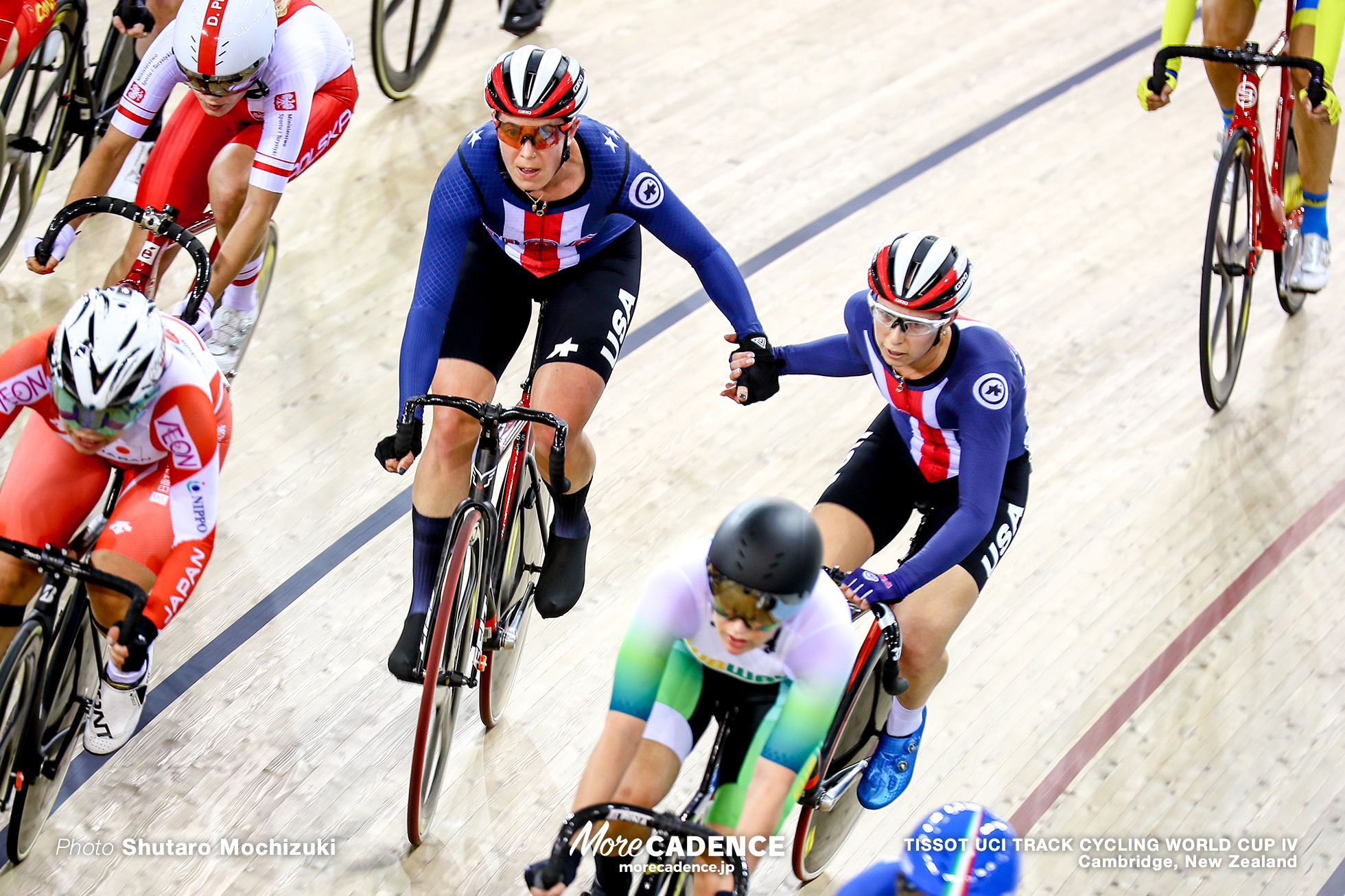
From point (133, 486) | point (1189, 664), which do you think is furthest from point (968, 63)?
point (133, 486)

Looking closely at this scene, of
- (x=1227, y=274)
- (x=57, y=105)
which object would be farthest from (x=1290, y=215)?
(x=57, y=105)

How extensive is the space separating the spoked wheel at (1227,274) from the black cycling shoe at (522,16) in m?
3.38

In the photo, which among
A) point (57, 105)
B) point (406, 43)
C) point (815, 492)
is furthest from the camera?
point (406, 43)

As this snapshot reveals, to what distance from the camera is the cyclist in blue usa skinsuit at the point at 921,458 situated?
2826 mm

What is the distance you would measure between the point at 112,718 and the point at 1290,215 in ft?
13.4

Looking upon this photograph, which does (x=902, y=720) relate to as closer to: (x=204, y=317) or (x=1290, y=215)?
(x=204, y=317)

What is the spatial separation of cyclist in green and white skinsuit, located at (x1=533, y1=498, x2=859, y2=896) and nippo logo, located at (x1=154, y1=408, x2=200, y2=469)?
3.45ft

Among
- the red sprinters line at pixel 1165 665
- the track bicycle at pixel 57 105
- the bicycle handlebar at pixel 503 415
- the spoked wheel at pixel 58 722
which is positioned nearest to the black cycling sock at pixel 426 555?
the bicycle handlebar at pixel 503 415

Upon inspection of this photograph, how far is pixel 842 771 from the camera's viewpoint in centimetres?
299

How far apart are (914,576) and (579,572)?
1.11 metres

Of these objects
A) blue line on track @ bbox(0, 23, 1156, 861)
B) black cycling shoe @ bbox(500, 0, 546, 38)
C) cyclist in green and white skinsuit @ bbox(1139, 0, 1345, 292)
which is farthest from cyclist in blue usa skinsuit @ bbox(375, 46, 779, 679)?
black cycling shoe @ bbox(500, 0, 546, 38)

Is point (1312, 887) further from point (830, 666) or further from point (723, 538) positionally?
point (723, 538)

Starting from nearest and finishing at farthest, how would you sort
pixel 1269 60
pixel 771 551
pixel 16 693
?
pixel 771 551
pixel 16 693
pixel 1269 60

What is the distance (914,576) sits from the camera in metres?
2.78
